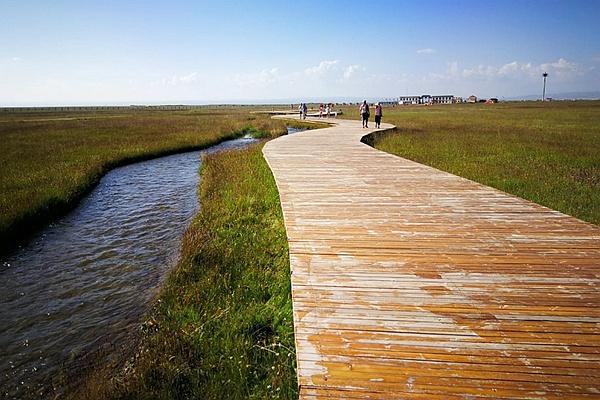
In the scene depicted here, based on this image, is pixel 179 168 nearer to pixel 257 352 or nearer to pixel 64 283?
pixel 64 283

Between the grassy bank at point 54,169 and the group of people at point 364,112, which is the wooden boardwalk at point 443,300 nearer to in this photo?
the grassy bank at point 54,169

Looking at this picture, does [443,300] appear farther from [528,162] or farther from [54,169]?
[54,169]

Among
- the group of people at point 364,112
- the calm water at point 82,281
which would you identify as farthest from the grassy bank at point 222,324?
the group of people at point 364,112

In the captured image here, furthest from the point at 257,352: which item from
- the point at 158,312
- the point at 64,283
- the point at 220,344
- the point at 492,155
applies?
the point at 492,155

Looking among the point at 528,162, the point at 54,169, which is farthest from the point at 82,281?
the point at 528,162

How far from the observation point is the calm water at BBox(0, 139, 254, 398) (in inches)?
173

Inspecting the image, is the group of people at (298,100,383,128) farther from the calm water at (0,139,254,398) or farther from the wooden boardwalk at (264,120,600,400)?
the wooden boardwalk at (264,120,600,400)

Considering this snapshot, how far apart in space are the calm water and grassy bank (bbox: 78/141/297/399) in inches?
26.3

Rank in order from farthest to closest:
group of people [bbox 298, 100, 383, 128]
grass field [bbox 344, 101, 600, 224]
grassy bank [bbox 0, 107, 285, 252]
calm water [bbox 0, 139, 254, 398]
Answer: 1. group of people [bbox 298, 100, 383, 128]
2. grass field [bbox 344, 101, 600, 224]
3. grassy bank [bbox 0, 107, 285, 252]
4. calm water [bbox 0, 139, 254, 398]

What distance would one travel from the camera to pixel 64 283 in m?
6.14

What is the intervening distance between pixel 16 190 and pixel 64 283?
6.38 m

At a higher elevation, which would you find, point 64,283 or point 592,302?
point 592,302

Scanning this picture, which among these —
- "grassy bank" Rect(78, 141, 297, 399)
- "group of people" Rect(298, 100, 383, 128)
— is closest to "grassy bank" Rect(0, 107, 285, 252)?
"grassy bank" Rect(78, 141, 297, 399)

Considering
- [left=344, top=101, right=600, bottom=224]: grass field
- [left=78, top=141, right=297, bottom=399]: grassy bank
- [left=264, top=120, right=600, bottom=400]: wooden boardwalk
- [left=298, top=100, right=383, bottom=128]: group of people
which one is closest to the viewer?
[left=264, top=120, right=600, bottom=400]: wooden boardwalk
